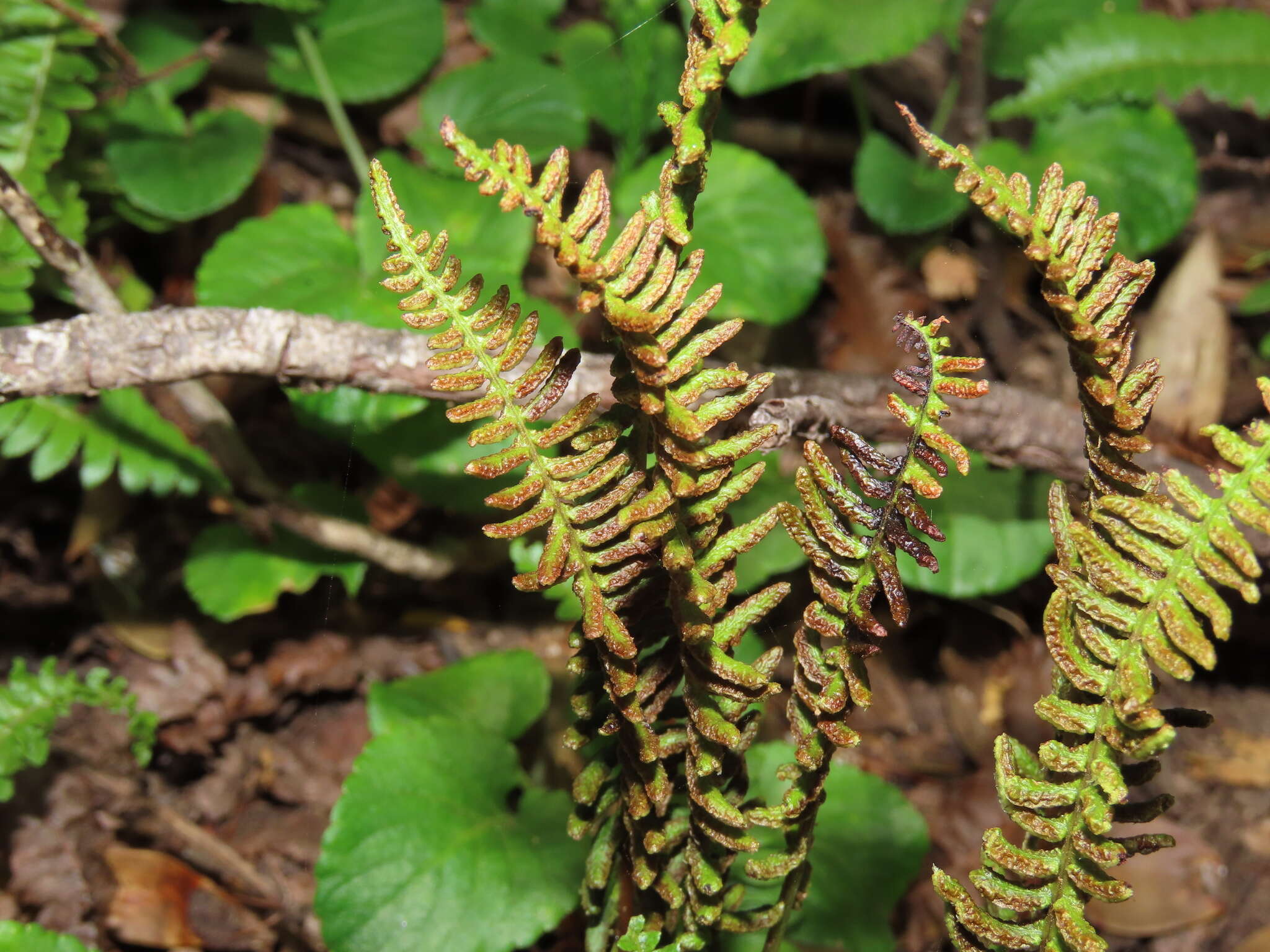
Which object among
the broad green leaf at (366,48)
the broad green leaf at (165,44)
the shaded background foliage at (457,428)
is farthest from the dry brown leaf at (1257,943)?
the broad green leaf at (165,44)

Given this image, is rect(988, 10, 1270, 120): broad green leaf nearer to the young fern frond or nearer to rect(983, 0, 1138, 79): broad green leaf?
rect(983, 0, 1138, 79): broad green leaf

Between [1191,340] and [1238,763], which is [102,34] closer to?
[1191,340]

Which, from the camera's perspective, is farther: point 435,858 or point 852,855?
point 852,855

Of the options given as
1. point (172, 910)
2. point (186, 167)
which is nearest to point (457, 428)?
point (186, 167)

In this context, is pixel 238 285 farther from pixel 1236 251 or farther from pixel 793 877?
pixel 1236 251

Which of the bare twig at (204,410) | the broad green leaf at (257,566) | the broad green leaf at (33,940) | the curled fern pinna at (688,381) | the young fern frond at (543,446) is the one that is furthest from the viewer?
the broad green leaf at (257,566)

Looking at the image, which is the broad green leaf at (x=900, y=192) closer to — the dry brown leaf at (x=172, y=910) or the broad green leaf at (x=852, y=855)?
the broad green leaf at (x=852, y=855)
